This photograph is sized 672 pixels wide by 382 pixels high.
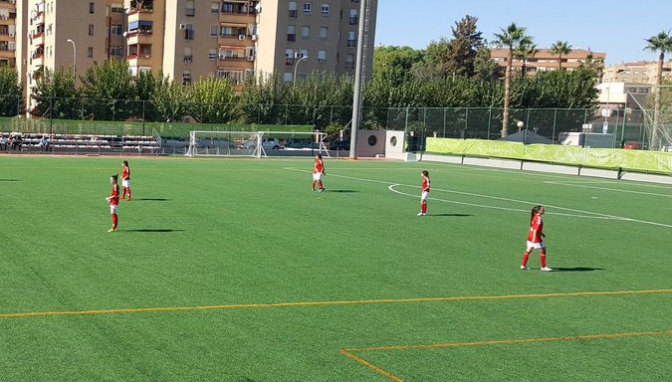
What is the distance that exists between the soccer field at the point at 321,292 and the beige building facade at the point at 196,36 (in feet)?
218

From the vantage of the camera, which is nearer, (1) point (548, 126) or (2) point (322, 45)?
(1) point (548, 126)

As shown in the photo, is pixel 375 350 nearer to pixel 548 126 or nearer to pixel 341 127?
pixel 548 126

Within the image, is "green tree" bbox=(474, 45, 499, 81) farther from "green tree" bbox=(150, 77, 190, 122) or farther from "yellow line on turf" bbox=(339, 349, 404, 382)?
"yellow line on turf" bbox=(339, 349, 404, 382)

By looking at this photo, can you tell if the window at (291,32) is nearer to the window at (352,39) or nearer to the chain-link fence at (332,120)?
the window at (352,39)

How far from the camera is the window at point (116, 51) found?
99.2 meters

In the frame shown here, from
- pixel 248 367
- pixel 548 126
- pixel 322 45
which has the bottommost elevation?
pixel 248 367

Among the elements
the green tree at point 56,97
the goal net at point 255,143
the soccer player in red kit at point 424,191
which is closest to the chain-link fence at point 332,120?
the green tree at point 56,97

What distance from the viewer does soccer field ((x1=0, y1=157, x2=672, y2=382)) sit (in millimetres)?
10680

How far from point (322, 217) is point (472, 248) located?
250 inches

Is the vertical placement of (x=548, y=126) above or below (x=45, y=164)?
above

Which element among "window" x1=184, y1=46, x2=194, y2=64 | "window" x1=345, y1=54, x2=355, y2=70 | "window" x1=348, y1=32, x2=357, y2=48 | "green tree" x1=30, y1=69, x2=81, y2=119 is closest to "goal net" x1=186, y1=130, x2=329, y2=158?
"green tree" x1=30, y1=69, x2=81, y2=119

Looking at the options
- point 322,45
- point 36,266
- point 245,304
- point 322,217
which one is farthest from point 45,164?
point 322,45

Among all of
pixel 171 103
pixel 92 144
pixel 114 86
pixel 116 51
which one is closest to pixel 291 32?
pixel 116 51

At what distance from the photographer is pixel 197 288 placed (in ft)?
48.3
